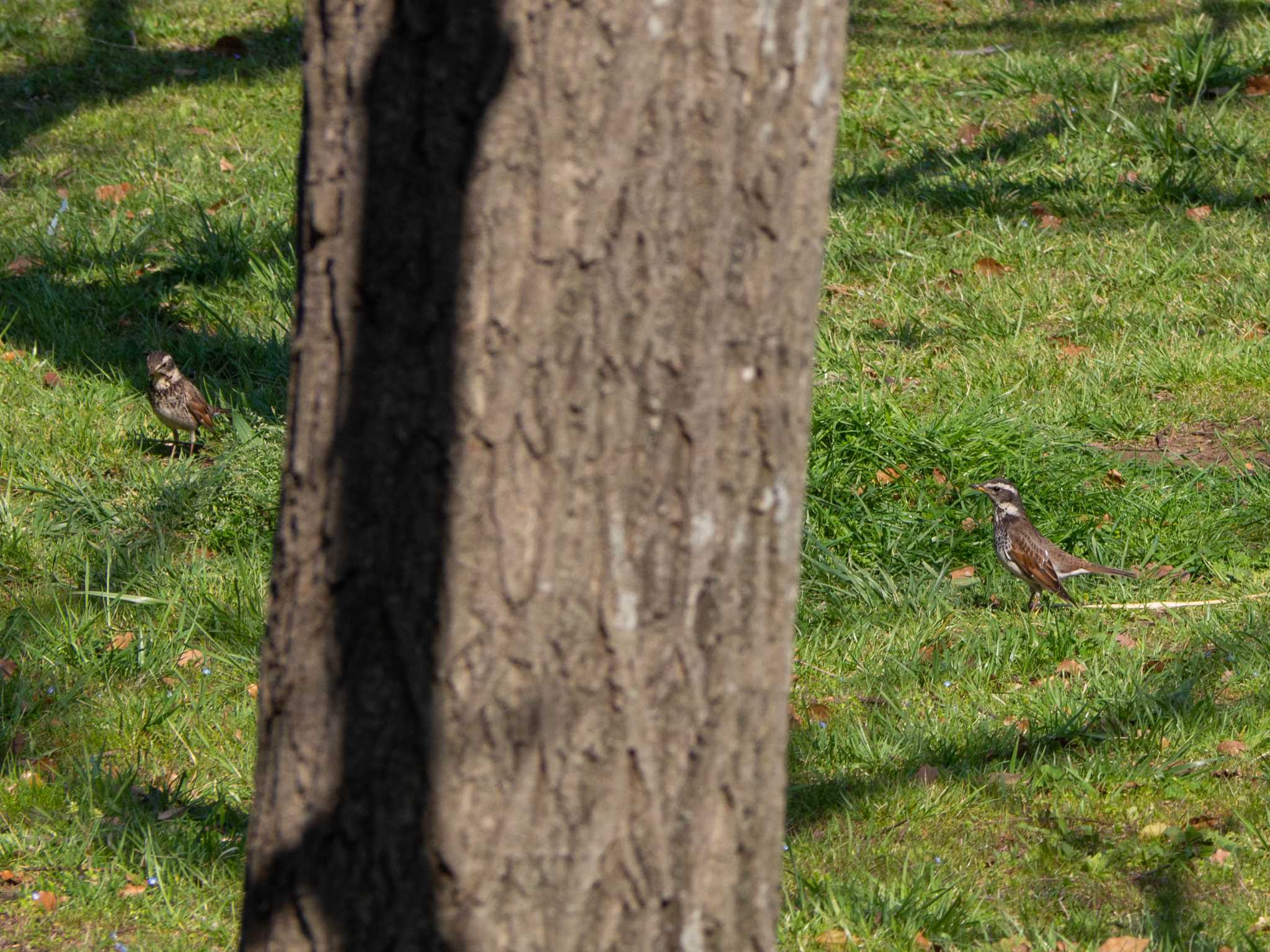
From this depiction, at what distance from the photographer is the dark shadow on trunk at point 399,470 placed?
2.26 metres

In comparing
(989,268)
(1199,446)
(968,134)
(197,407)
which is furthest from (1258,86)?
(197,407)

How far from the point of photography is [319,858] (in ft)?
8.15

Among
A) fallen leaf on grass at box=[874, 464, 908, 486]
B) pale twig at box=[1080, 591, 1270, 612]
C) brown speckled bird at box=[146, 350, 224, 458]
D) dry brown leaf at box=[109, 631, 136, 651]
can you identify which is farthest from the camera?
brown speckled bird at box=[146, 350, 224, 458]

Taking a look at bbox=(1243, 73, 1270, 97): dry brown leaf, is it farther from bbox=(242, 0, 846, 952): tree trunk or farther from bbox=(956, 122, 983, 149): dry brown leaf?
bbox=(242, 0, 846, 952): tree trunk

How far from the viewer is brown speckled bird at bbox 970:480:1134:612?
6137mm

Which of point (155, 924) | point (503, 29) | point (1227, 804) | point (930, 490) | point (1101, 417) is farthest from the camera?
point (1101, 417)

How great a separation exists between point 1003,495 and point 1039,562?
43 centimetres

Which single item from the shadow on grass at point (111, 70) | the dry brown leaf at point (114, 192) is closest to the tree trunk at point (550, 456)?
the dry brown leaf at point (114, 192)

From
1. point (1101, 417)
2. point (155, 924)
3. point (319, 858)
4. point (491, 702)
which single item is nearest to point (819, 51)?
point (491, 702)

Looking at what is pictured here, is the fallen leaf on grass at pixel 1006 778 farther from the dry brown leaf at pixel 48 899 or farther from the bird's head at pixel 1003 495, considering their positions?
the dry brown leaf at pixel 48 899

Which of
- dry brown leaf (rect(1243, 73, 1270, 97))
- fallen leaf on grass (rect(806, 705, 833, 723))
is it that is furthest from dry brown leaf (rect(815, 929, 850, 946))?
dry brown leaf (rect(1243, 73, 1270, 97))

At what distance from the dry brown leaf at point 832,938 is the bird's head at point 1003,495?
2874 millimetres

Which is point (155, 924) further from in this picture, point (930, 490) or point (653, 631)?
point (930, 490)

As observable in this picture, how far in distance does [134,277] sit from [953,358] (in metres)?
5.12
